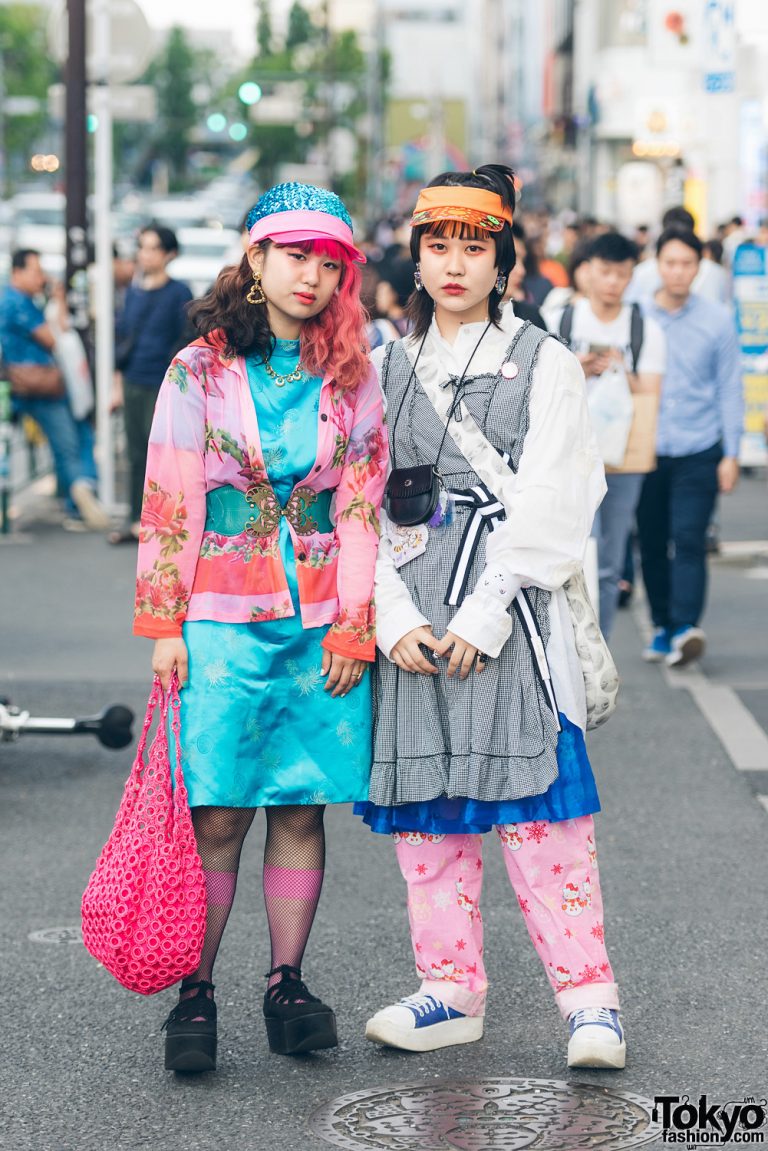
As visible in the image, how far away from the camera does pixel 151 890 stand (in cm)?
391

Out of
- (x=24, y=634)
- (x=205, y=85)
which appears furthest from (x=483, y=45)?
(x=24, y=634)

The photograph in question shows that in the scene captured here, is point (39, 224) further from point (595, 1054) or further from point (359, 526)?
point (595, 1054)

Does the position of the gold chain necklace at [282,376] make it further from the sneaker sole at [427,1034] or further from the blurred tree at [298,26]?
the blurred tree at [298,26]

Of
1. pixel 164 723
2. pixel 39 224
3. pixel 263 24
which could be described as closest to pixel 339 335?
pixel 164 723

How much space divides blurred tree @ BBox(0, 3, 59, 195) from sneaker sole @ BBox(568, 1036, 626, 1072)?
95.7 m

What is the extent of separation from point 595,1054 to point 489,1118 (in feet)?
1.02

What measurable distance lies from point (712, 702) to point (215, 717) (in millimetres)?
4442

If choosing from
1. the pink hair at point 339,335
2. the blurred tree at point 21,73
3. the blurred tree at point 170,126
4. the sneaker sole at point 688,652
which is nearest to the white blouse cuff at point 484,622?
the pink hair at point 339,335

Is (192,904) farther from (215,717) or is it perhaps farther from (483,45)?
(483,45)

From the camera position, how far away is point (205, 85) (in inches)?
5172

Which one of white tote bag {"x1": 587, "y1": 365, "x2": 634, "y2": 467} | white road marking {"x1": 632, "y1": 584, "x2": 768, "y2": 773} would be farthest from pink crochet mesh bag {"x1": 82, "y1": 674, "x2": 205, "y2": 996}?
white tote bag {"x1": 587, "y1": 365, "x2": 634, "y2": 467}

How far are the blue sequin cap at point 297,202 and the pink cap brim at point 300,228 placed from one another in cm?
2

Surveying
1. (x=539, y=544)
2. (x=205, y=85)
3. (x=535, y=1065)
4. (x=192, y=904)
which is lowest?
(x=535, y=1065)

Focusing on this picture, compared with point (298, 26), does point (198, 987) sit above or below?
below
